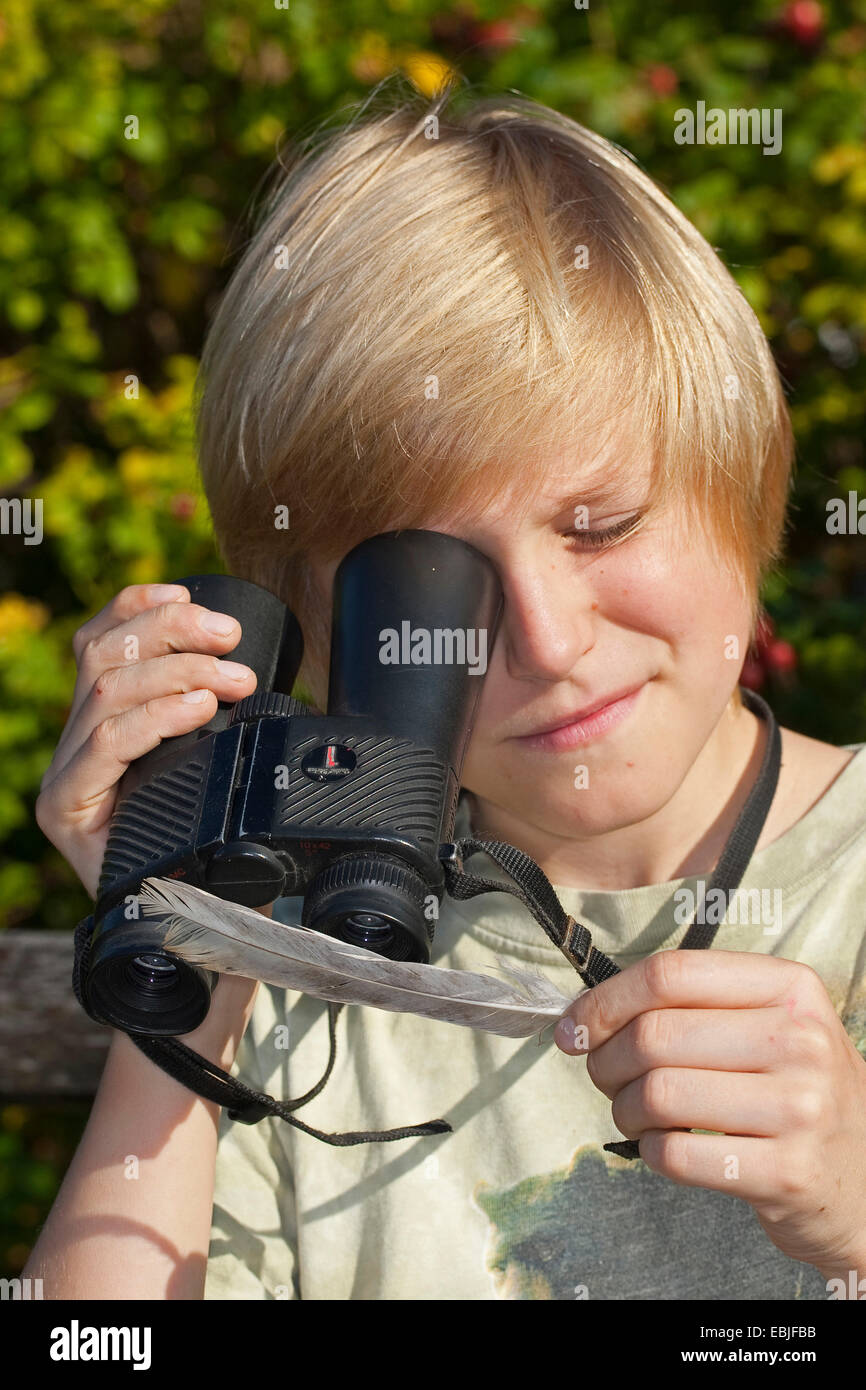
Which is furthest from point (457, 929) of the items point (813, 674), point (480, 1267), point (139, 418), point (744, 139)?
point (744, 139)

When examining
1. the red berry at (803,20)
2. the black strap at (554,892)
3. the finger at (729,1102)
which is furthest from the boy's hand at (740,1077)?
the red berry at (803,20)

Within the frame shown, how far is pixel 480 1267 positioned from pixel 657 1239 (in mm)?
213

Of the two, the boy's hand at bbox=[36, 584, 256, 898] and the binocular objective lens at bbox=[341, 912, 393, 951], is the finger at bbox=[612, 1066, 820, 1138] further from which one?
the boy's hand at bbox=[36, 584, 256, 898]

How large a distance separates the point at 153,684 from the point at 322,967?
0.48 metres

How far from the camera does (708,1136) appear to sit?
1.18 m

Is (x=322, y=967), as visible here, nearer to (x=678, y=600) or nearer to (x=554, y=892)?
(x=554, y=892)

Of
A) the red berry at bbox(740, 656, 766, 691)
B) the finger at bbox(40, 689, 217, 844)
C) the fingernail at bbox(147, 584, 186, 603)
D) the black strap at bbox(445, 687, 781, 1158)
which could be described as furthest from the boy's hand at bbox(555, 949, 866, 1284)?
the red berry at bbox(740, 656, 766, 691)

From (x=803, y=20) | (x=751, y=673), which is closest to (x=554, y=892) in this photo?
(x=751, y=673)

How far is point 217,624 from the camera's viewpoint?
1.46 meters

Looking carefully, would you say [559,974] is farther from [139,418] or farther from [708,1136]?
[139,418]

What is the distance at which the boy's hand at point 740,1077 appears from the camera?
1.18 m

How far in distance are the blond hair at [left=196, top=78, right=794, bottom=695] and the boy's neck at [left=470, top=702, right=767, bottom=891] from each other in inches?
9.1

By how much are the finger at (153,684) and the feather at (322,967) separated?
300 mm

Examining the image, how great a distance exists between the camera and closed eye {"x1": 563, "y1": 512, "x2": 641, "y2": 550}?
139cm
